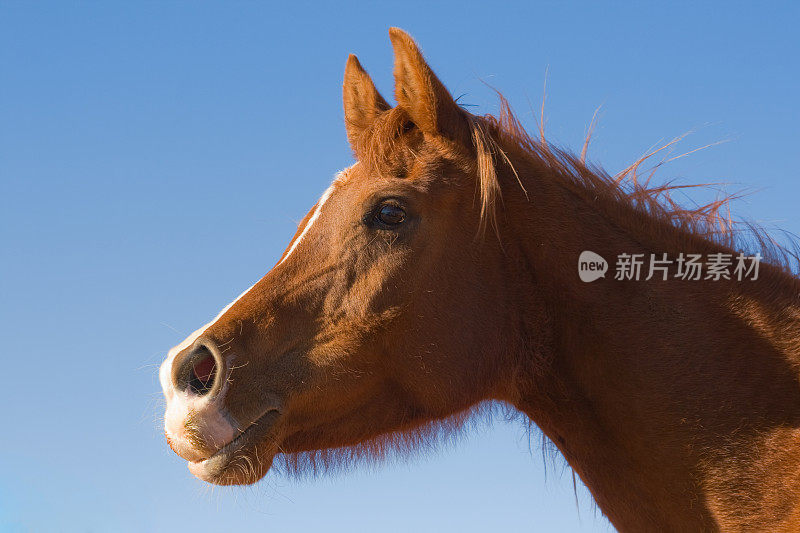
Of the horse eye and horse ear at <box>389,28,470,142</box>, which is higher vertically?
horse ear at <box>389,28,470,142</box>

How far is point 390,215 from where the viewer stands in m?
4.00

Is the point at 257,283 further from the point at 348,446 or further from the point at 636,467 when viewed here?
the point at 636,467

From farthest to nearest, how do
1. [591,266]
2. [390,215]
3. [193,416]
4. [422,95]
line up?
1. [422,95]
2. [390,215]
3. [591,266]
4. [193,416]

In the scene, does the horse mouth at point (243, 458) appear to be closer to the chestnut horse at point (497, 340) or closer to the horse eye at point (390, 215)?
the chestnut horse at point (497, 340)

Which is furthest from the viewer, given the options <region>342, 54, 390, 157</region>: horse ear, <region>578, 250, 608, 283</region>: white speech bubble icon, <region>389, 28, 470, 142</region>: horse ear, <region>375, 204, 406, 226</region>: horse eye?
<region>342, 54, 390, 157</region>: horse ear

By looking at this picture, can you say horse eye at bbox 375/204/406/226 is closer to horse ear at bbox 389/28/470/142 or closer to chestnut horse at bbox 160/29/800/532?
chestnut horse at bbox 160/29/800/532

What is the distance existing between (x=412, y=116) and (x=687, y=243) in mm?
1633

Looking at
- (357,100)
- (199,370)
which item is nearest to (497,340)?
(199,370)

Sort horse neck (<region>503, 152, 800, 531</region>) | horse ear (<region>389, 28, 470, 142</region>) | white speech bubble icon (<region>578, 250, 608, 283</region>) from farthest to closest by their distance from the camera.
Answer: horse ear (<region>389, 28, 470, 142</region>) → white speech bubble icon (<region>578, 250, 608, 283</region>) → horse neck (<region>503, 152, 800, 531</region>)

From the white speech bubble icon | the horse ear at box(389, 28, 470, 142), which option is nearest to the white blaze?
the horse ear at box(389, 28, 470, 142)

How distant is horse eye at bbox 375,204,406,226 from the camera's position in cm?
400

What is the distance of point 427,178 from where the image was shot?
161 inches

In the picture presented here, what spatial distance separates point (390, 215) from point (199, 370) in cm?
124

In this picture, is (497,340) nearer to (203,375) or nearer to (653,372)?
(653,372)
